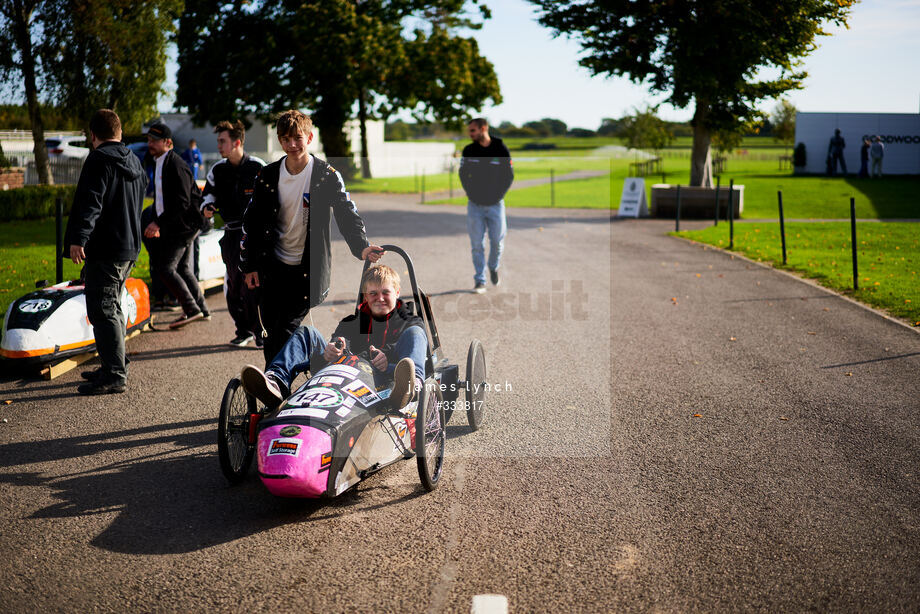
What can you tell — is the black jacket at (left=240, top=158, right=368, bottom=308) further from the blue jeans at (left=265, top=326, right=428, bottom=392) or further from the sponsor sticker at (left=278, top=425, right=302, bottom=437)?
the sponsor sticker at (left=278, top=425, right=302, bottom=437)

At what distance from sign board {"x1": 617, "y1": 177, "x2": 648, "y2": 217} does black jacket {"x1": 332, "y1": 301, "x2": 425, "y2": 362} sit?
58.3ft

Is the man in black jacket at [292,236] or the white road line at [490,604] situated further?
the man in black jacket at [292,236]

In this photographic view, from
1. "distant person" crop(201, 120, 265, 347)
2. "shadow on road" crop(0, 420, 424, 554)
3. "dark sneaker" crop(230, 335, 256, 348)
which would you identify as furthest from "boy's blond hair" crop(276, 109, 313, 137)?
"dark sneaker" crop(230, 335, 256, 348)

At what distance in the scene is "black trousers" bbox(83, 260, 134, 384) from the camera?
20.1 feet

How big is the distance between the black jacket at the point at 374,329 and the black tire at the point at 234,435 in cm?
74

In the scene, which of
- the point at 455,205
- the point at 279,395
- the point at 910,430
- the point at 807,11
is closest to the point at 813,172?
the point at 807,11

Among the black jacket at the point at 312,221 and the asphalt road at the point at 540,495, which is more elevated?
the black jacket at the point at 312,221

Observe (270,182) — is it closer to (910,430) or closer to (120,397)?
(120,397)

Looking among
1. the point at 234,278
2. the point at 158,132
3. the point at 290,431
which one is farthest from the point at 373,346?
the point at 158,132

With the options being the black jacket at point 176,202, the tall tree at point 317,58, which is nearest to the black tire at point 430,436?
the black jacket at point 176,202

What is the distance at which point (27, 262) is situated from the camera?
12.1 metres

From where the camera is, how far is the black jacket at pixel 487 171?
9969 millimetres

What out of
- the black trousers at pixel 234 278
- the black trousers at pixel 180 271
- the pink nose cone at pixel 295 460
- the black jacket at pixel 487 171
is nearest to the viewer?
the pink nose cone at pixel 295 460

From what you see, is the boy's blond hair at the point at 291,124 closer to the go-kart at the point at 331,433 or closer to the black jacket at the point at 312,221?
the black jacket at the point at 312,221
